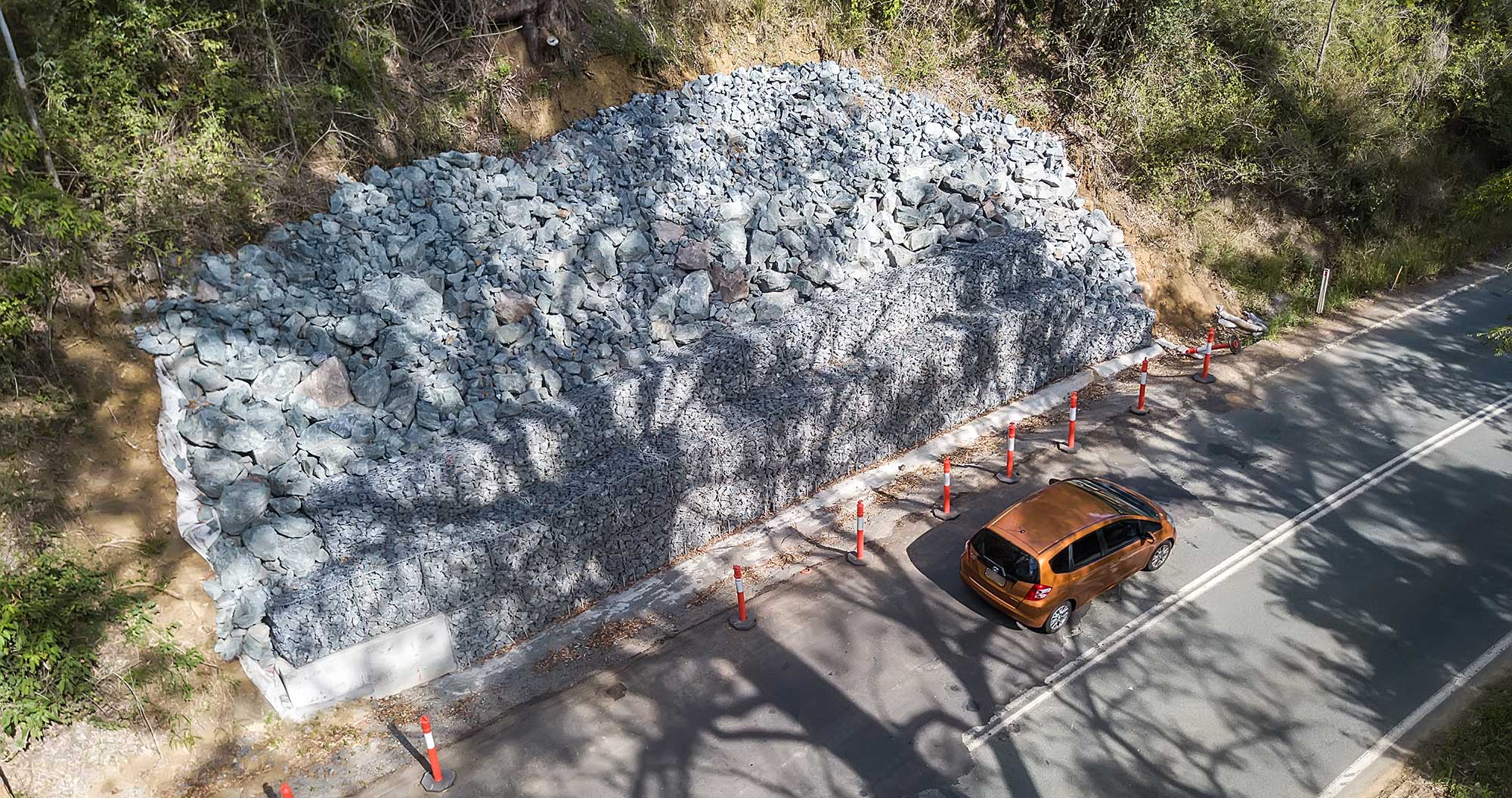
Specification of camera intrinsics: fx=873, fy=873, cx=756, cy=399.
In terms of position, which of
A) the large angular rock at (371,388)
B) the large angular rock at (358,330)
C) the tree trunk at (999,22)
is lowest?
the large angular rock at (371,388)

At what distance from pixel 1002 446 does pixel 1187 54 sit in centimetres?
1122

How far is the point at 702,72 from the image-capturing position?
1655 centimetres

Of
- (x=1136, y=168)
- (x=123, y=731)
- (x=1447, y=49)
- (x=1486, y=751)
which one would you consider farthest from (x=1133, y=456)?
(x=1447, y=49)

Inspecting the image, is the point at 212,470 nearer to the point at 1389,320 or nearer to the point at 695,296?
the point at 695,296

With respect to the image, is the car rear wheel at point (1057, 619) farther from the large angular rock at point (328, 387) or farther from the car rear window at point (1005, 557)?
the large angular rock at point (328, 387)

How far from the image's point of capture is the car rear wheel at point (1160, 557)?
35.9ft

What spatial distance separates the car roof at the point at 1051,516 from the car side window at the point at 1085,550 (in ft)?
0.39

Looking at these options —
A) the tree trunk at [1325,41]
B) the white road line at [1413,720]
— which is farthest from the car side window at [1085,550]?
the tree trunk at [1325,41]

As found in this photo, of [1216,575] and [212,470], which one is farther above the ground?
[212,470]

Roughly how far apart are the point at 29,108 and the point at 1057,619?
13.2 metres

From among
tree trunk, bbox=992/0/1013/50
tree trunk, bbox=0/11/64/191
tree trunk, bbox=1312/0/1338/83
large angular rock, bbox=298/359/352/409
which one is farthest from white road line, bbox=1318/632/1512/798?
tree trunk, bbox=0/11/64/191

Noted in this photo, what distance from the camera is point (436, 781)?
28.0 feet

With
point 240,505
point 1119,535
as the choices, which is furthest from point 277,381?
point 1119,535

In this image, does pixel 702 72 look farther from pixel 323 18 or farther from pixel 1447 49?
pixel 1447 49
